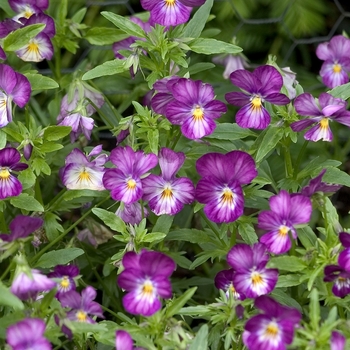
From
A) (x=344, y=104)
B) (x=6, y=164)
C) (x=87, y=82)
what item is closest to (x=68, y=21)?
(x=87, y=82)

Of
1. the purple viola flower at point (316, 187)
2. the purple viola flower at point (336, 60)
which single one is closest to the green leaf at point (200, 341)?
the purple viola flower at point (316, 187)

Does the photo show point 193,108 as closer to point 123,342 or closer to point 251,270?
point 251,270

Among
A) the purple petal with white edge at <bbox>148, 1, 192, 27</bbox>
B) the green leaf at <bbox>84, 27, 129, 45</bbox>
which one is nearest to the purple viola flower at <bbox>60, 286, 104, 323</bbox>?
the purple petal with white edge at <bbox>148, 1, 192, 27</bbox>

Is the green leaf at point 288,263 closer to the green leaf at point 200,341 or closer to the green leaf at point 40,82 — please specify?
the green leaf at point 200,341

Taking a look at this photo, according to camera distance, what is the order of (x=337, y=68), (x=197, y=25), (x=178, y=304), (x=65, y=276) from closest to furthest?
(x=178, y=304)
(x=65, y=276)
(x=197, y=25)
(x=337, y=68)

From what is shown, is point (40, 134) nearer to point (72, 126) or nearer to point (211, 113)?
point (72, 126)

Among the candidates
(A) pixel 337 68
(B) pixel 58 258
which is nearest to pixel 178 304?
(B) pixel 58 258

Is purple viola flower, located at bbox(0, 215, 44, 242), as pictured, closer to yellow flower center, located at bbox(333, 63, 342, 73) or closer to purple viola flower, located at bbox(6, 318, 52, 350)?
purple viola flower, located at bbox(6, 318, 52, 350)

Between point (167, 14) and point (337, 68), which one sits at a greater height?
point (167, 14)
